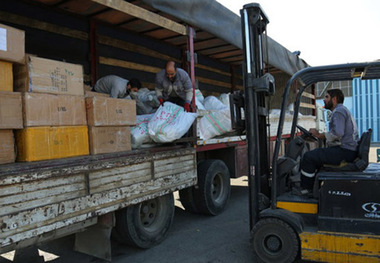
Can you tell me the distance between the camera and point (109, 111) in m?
3.50

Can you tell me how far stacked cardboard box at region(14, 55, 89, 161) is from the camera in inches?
111

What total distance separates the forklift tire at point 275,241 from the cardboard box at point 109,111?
1886 mm

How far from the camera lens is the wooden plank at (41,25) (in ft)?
14.6

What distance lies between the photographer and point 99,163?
10.1ft

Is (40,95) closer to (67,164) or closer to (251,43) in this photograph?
(67,164)

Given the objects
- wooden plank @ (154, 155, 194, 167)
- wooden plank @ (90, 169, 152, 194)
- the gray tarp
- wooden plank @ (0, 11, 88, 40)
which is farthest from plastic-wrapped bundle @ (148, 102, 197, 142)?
wooden plank @ (0, 11, 88, 40)

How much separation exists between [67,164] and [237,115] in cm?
193

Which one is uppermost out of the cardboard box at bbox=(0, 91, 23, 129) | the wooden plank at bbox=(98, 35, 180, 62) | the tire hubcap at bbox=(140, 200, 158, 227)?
the wooden plank at bbox=(98, 35, 180, 62)

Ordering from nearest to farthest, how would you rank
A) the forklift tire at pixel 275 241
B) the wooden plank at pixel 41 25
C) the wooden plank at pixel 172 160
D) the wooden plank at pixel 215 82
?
the forklift tire at pixel 275 241 → the wooden plank at pixel 172 160 → the wooden plank at pixel 41 25 → the wooden plank at pixel 215 82

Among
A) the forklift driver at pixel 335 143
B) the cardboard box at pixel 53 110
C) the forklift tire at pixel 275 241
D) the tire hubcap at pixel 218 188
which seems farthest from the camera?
the tire hubcap at pixel 218 188

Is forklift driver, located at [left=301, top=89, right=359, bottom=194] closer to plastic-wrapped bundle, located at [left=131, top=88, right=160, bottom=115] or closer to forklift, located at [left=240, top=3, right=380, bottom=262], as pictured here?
forklift, located at [left=240, top=3, right=380, bottom=262]

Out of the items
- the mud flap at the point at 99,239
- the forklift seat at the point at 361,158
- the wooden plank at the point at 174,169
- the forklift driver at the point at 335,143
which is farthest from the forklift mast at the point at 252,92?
the mud flap at the point at 99,239

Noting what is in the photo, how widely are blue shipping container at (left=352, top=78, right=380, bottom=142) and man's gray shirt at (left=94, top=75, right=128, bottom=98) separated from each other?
1816 cm

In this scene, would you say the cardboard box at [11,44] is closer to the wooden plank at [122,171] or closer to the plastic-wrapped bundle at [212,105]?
the wooden plank at [122,171]
